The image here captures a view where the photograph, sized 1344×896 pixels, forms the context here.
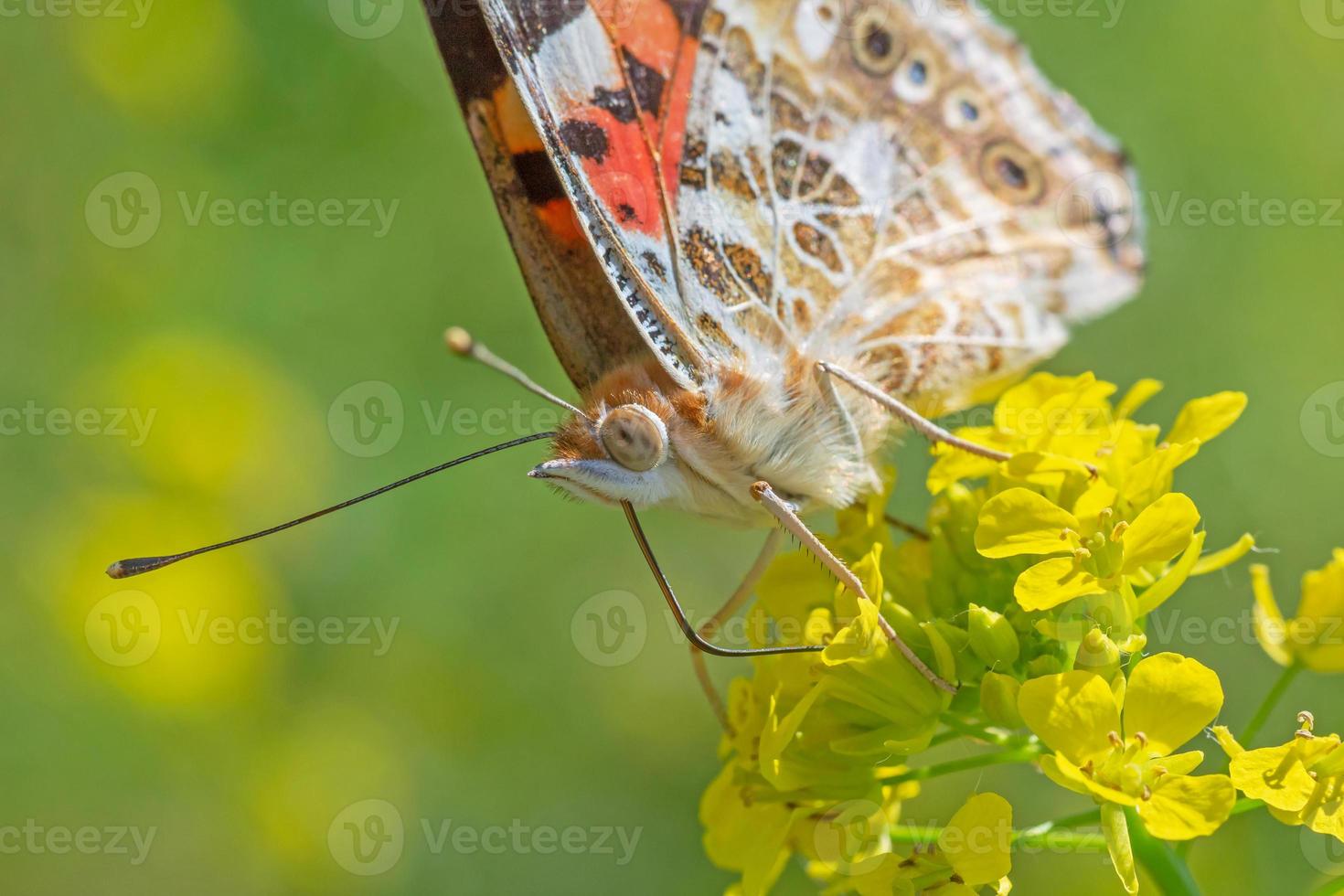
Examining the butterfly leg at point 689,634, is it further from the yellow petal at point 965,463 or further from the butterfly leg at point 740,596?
the yellow petal at point 965,463

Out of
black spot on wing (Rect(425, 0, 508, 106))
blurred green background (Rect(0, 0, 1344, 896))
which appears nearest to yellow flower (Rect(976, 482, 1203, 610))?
black spot on wing (Rect(425, 0, 508, 106))

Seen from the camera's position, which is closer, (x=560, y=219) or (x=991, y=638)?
(x=991, y=638)

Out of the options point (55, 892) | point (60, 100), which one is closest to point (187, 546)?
point (55, 892)

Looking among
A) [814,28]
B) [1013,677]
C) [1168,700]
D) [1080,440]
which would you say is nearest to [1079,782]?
[1168,700]

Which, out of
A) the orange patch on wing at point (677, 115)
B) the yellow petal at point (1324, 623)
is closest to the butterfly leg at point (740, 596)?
the orange patch on wing at point (677, 115)

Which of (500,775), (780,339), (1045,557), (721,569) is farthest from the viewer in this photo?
(721,569)

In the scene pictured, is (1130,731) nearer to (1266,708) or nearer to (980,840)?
(980,840)

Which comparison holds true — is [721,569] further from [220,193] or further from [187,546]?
[220,193]

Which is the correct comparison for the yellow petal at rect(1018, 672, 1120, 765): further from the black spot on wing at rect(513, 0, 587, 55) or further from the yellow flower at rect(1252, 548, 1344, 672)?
the black spot on wing at rect(513, 0, 587, 55)
